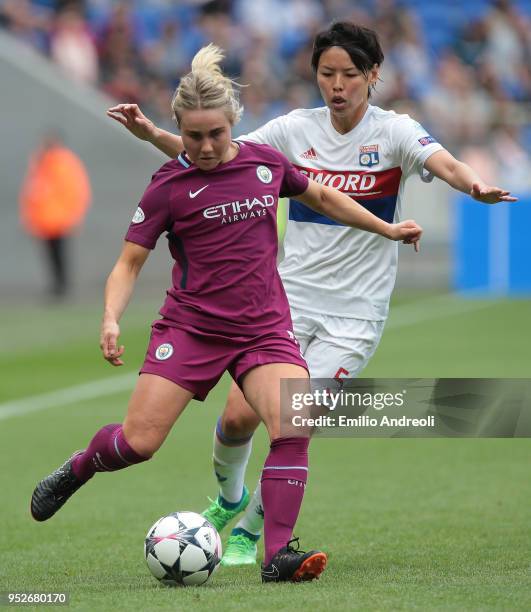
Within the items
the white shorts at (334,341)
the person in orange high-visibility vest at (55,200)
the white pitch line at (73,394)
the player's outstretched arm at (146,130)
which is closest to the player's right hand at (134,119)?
the player's outstretched arm at (146,130)

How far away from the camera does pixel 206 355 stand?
5758 mm

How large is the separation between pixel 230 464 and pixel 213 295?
123 centimetres

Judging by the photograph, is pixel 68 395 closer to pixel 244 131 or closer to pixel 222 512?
pixel 222 512

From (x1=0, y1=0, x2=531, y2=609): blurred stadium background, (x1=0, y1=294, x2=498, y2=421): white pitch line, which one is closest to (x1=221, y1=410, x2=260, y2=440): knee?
(x1=0, y1=0, x2=531, y2=609): blurred stadium background

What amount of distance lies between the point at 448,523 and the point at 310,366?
140 centimetres

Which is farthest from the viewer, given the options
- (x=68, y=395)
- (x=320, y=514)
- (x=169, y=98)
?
(x=169, y=98)

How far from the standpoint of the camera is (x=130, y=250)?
Answer: 5812 mm

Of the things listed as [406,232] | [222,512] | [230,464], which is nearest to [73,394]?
[222,512]

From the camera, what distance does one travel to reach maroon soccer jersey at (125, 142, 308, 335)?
5746 millimetres

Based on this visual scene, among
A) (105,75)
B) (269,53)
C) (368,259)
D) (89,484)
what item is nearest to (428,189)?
(269,53)

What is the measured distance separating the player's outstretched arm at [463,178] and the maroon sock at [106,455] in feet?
5.95

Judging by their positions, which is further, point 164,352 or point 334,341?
point 334,341

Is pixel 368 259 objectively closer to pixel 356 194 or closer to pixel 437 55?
pixel 356 194

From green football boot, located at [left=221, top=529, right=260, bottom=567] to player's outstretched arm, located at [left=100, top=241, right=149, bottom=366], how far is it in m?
1.27
